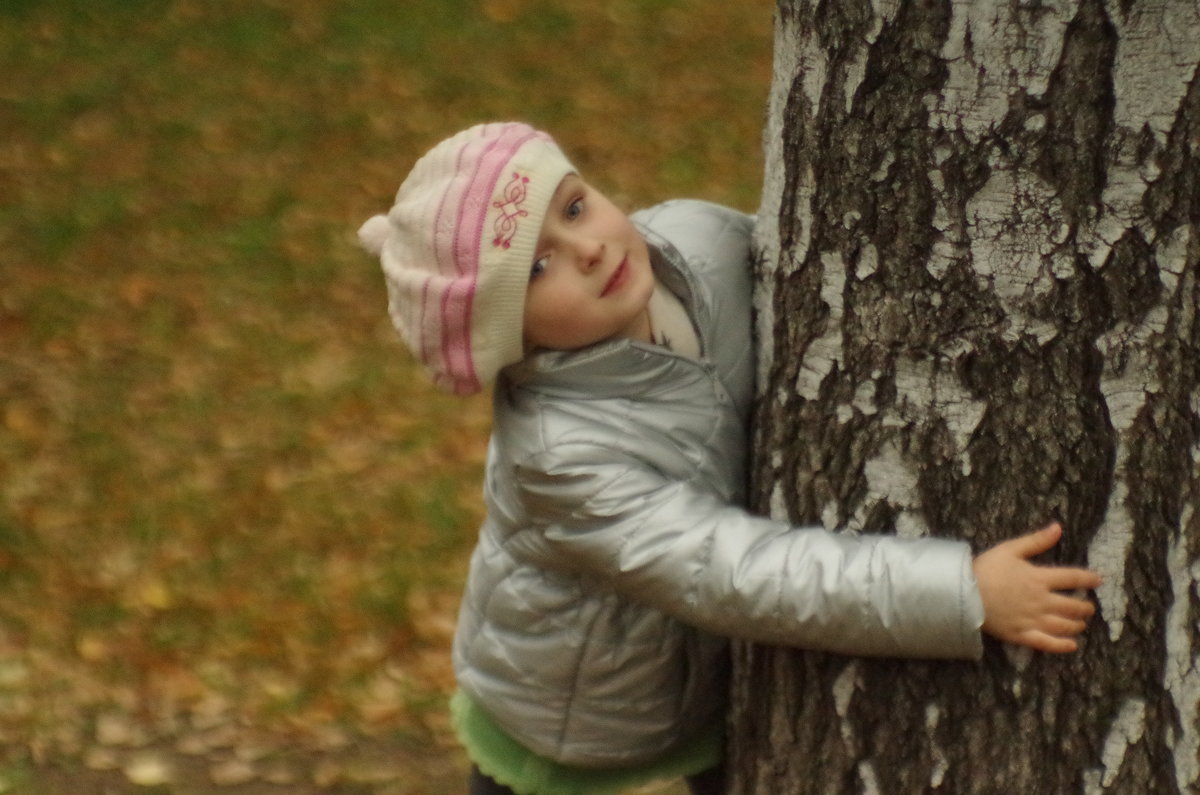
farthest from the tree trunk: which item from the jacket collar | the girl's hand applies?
the jacket collar

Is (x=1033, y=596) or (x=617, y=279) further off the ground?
(x=617, y=279)

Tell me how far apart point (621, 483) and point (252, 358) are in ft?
14.4

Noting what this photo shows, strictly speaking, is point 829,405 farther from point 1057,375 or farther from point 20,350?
point 20,350

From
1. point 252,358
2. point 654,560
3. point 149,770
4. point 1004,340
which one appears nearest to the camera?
point 1004,340

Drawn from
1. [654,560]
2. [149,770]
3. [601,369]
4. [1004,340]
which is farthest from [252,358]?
[1004,340]

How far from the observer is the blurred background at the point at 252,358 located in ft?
13.4

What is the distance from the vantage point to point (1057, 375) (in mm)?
1819

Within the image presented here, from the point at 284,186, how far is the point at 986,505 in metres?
6.51

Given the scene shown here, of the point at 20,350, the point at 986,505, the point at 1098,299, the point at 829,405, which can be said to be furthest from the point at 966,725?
the point at 20,350

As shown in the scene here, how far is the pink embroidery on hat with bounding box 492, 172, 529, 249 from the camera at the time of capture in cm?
196

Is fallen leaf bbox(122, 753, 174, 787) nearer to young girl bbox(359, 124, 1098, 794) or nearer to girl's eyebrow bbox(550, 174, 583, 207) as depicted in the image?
young girl bbox(359, 124, 1098, 794)

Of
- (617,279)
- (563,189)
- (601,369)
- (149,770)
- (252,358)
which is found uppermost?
(563,189)

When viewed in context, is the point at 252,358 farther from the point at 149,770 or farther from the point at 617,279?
the point at 617,279

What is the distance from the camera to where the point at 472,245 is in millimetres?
1971
